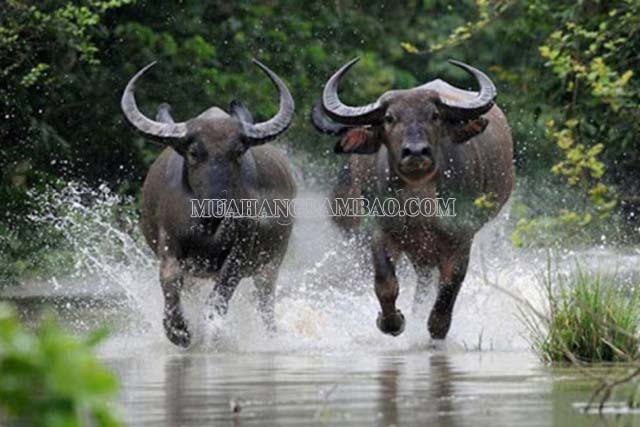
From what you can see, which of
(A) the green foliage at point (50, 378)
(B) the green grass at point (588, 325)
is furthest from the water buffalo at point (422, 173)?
(A) the green foliage at point (50, 378)

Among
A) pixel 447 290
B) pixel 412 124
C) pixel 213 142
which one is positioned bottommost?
pixel 447 290

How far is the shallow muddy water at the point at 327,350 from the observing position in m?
6.57

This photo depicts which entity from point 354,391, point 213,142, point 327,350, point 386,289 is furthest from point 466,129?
point 354,391

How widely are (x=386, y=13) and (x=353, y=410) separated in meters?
20.2

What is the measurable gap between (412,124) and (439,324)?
127 cm

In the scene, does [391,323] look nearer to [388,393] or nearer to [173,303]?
[173,303]

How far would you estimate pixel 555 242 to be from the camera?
9688 mm

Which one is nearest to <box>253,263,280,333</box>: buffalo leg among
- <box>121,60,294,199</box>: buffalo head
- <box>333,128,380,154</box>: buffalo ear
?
<box>121,60,294,199</box>: buffalo head

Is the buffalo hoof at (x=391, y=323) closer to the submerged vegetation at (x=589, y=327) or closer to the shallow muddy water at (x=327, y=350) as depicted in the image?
the shallow muddy water at (x=327, y=350)

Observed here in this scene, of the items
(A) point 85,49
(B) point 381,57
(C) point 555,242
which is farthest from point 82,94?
(C) point 555,242

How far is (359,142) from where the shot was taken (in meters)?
12.0

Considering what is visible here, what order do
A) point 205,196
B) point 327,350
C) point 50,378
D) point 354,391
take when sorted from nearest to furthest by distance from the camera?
point 50,378
point 354,391
point 327,350
point 205,196

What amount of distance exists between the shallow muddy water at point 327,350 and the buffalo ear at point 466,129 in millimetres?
1059

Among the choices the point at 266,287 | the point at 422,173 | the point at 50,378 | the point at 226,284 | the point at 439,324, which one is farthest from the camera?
the point at 266,287
